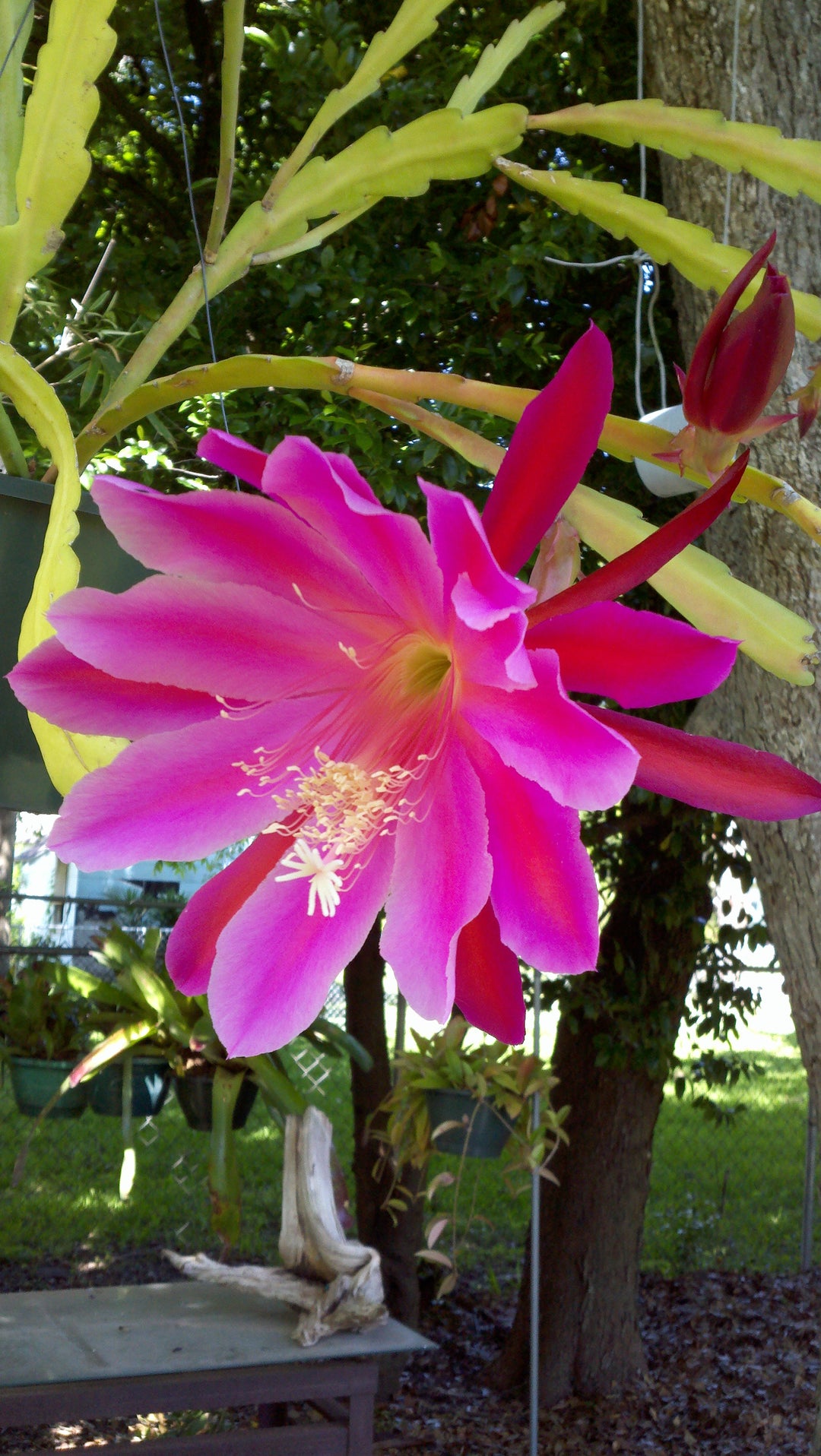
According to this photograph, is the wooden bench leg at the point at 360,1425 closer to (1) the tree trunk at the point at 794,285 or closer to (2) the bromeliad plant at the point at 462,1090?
(2) the bromeliad plant at the point at 462,1090

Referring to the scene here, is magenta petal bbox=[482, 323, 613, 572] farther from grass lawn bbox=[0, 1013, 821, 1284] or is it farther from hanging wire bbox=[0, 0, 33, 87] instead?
grass lawn bbox=[0, 1013, 821, 1284]

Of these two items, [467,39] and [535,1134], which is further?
[467,39]

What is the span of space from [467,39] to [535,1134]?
241 centimetres

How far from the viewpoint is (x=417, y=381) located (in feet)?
1.45

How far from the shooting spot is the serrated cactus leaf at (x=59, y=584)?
0.38 m

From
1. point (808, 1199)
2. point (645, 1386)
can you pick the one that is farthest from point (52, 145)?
point (808, 1199)

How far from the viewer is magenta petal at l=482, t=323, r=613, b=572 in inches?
10.6

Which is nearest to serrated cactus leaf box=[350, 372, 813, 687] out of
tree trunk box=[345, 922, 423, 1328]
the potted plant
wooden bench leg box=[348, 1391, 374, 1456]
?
the potted plant

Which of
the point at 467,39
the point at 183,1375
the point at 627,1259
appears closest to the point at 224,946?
the point at 183,1375

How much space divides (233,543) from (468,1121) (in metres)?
Result: 2.32

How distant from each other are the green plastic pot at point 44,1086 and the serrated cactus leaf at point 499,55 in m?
2.09

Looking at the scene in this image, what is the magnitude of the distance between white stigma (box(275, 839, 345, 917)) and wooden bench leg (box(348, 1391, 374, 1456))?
2.38 meters

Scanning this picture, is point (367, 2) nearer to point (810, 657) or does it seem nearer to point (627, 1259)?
point (810, 657)

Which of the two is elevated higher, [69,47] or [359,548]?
[69,47]
